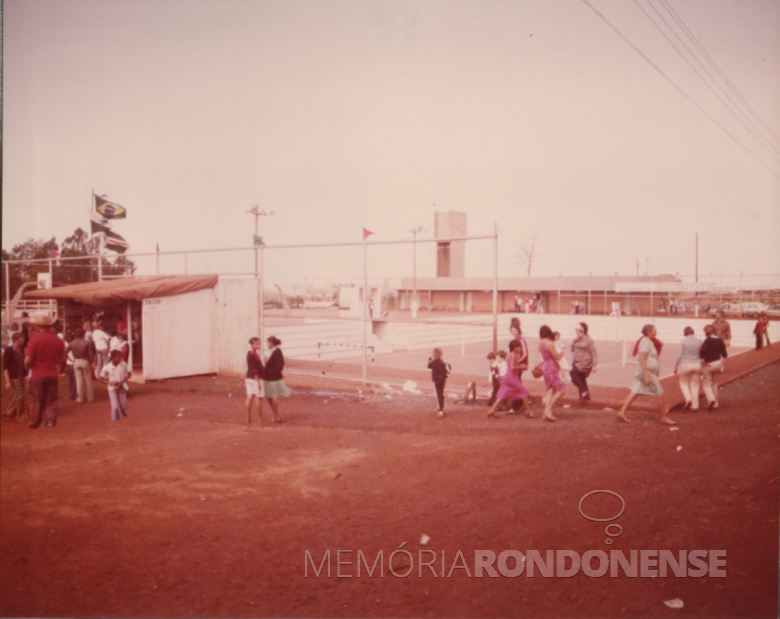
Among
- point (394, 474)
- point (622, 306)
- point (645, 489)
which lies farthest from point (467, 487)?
point (622, 306)

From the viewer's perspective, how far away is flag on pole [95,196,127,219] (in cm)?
1656

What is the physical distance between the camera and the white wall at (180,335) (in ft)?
47.2

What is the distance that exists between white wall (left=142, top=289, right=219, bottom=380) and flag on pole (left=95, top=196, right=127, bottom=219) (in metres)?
3.91

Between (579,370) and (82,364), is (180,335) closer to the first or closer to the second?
(82,364)

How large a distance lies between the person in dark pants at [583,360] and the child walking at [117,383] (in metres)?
8.22

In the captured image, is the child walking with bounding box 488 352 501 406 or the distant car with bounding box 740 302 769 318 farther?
the distant car with bounding box 740 302 769 318

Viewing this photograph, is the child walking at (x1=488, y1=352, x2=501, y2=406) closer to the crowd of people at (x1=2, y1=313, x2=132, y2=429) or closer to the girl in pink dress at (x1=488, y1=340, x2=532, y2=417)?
the girl in pink dress at (x1=488, y1=340, x2=532, y2=417)

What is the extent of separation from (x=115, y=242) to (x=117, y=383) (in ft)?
27.5

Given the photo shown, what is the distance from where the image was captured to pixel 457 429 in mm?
9312

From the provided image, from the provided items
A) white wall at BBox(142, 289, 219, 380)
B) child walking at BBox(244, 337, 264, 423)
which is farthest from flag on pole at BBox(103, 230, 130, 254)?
child walking at BBox(244, 337, 264, 423)

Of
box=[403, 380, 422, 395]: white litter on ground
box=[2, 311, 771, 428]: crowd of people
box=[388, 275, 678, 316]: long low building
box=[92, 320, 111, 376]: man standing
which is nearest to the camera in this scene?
box=[2, 311, 771, 428]: crowd of people

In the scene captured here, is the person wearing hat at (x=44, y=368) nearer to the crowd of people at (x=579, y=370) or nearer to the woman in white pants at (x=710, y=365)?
the crowd of people at (x=579, y=370)

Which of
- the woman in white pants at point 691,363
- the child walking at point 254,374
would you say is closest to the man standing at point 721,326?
the woman in white pants at point 691,363

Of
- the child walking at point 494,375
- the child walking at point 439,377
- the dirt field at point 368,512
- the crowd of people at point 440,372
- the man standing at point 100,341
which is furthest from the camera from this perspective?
the man standing at point 100,341
